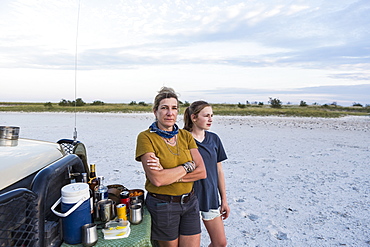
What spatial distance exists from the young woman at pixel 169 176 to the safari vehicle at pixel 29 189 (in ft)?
2.16

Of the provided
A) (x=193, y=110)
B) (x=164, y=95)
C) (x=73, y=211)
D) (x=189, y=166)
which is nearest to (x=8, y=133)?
(x=73, y=211)

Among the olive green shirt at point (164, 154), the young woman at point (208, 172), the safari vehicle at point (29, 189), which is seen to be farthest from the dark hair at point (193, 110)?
the safari vehicle at point (29, 189)

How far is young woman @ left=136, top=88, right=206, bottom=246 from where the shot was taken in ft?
7.98

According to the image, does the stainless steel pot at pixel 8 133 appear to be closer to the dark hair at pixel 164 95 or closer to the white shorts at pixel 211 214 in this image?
the dark hair at pixel 164 95

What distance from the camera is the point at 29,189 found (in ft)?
6.33

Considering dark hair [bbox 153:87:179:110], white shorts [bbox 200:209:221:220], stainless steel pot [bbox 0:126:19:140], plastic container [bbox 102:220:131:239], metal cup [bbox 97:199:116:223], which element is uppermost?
dark hair [bbox 153:87:179:110]

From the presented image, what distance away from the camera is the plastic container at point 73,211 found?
1.96 metres

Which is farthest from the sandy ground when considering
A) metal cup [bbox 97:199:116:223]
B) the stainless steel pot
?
the stainless steel pot

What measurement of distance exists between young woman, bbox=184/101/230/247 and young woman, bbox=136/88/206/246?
9.2 inches

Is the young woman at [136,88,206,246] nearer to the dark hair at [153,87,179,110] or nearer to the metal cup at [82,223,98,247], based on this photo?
the dark hair at [153,87,179,110]

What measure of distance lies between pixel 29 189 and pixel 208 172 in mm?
1642

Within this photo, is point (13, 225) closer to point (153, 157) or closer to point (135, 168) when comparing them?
point (153, 157)

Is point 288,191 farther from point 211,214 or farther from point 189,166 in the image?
point 189,166

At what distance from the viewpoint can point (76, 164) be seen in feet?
8.34
